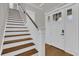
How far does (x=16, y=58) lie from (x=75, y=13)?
51.6 inches

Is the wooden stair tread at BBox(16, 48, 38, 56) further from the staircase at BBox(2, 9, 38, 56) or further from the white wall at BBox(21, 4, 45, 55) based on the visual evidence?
the white wall at BBox(21, 4, 45, 55)

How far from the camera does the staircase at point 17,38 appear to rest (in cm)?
204

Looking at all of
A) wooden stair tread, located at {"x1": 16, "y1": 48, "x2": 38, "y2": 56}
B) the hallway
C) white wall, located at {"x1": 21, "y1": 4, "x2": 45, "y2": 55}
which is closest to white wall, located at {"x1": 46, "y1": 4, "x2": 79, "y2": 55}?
the hallway

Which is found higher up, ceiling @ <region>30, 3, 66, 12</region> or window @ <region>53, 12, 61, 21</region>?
ceiling @ <region>30, 3, 66, 12</region>

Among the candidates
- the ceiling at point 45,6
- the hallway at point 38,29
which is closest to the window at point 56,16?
the hallway at point 38,29

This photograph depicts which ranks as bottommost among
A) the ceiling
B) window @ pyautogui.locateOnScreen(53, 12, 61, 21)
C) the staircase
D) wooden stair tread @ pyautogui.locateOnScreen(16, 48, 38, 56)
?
wooden stair tread @ pyautogui.locateOnScreen(16, 48, 38, 56)

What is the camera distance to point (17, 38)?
6.93ft

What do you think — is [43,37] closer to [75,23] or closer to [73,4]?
[75,23]

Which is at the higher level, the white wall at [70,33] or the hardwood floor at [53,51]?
the white wall at [70,33]

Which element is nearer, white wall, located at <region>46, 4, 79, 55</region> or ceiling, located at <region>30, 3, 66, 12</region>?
white wall, located at <region>46, 4, 79, 55</region>

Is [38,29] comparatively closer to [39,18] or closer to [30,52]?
[39,18]

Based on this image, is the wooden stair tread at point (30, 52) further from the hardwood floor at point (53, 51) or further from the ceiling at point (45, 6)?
the ceiling at point (45, 6)

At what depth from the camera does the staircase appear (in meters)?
2.04

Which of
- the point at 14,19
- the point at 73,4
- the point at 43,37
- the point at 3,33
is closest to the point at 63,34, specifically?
the point at 43,37
